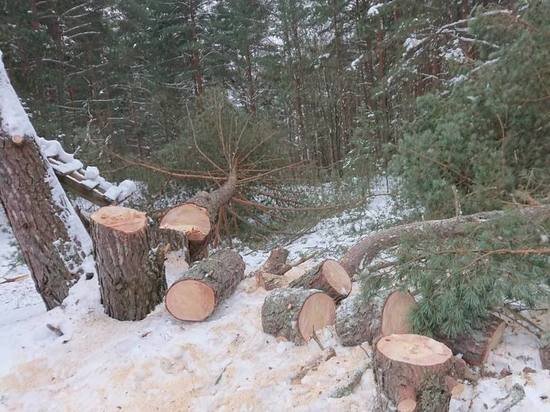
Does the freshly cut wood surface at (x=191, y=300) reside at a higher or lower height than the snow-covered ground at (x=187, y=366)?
higher

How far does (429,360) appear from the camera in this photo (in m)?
1.85

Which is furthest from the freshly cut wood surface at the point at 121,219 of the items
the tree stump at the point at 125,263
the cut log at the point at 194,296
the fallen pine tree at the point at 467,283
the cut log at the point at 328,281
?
the fallen pine tree at the point at 467,283

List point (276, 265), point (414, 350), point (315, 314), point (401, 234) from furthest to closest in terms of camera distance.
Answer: point (276, 265) < point (401, 234) < point (315, 314) < point (414, 350)

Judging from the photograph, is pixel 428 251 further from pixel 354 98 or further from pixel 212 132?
pixel 354 98

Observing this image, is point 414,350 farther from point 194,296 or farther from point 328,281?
point 194,296

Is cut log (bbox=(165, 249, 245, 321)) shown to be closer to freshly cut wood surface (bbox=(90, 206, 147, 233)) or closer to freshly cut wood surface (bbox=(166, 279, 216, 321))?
freshly cut wood surface (bbox=(166, 279, 216, 321))

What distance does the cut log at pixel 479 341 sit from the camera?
2.29m

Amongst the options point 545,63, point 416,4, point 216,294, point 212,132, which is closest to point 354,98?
point 416,4

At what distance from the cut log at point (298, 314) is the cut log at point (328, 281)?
0.13 metres

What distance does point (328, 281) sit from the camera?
3105 mm

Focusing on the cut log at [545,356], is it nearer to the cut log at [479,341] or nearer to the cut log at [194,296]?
the cut log at [479,341]

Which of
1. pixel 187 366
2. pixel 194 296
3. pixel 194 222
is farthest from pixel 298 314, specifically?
pixel 194 222

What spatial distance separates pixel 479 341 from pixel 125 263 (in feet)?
8.29

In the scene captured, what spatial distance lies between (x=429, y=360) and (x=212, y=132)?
5.92 m
